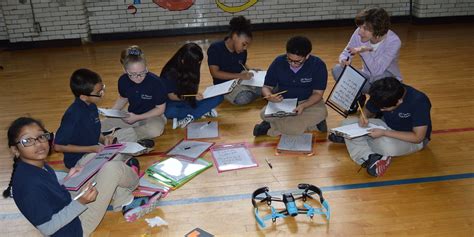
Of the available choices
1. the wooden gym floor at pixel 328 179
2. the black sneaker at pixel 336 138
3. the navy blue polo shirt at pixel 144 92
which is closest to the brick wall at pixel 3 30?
the wooden gym floor at pixel 328 179

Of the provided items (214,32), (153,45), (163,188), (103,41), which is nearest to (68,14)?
(103,41)

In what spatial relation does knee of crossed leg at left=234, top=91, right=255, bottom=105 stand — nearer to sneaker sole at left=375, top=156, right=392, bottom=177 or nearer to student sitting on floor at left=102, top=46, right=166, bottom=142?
student sitting on floor at left=102, top=46, right=166, bottom=142

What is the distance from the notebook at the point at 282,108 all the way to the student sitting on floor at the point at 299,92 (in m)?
0.04

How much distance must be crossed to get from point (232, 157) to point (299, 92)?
40.4 inches

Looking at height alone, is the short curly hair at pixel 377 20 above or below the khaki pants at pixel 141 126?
above

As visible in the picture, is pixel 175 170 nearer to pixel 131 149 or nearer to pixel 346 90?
pixel 131 149

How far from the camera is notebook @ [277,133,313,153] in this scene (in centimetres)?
435

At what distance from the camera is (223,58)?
17.7 ft

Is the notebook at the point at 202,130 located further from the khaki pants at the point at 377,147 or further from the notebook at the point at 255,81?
the khaki pants at the point at 377,147

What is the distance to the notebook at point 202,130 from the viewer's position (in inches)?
188

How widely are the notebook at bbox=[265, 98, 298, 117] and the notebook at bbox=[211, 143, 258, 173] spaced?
0.44 m

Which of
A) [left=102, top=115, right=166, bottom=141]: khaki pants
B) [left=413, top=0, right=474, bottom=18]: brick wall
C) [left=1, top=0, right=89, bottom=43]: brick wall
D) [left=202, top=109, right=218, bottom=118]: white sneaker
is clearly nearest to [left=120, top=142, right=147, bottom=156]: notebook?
[left=102, top=115, right=166, bottom=141]: khaki pants

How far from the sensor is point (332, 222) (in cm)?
330

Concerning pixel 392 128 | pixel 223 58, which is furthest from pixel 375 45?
pixel 223 58
